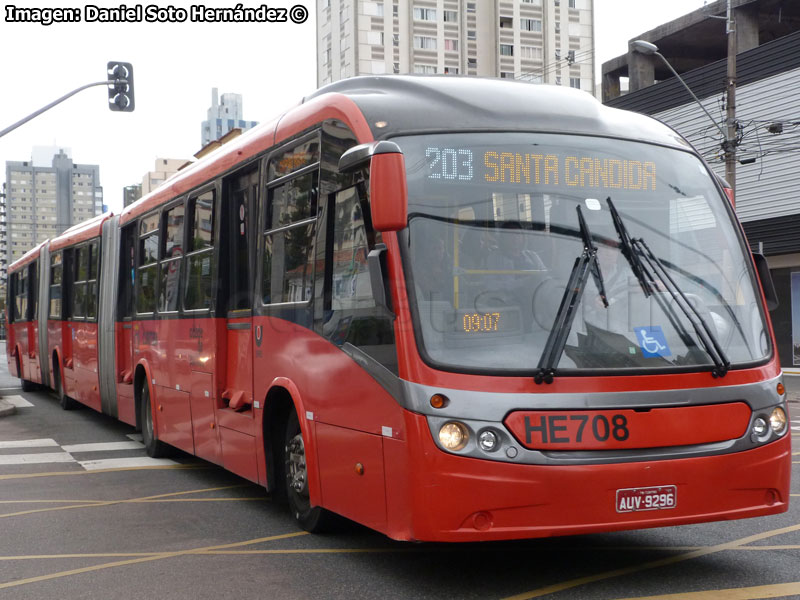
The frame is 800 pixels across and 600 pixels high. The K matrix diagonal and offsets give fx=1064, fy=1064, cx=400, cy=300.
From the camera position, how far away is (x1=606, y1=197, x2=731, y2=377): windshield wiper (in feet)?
19.0

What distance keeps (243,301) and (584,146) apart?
11.2ft

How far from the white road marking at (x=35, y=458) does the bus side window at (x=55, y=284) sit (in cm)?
641

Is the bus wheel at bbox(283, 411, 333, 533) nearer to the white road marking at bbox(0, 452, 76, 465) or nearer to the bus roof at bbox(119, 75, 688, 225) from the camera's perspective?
the bus roof at bbox(119, 75, 688, 225)

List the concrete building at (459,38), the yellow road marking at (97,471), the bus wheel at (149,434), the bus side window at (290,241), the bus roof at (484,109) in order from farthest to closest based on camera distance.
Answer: the concrete building at (459,38) → the bus wheel at (149,434) → the yellow road marking at (97,471) → the bus side window at (290,241) → the bus roof at (484,109)

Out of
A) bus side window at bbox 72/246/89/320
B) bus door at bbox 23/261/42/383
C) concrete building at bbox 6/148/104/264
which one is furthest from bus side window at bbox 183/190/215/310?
concrete building at bbox 6/148/104/264

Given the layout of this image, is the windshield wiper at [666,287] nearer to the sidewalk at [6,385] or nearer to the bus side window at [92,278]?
the bus side window at [92,278]

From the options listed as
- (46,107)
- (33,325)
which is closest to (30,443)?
(33,325)

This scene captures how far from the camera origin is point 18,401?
67.3ft

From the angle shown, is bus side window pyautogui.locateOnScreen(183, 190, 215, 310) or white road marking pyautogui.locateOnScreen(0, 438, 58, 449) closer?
bus side window pyautogui.locateOnScreen(183, 190, 215, 310)

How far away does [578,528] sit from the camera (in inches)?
213

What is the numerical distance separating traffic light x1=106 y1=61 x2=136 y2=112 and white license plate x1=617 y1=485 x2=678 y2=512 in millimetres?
18018

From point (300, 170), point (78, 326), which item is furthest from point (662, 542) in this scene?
point (78, 326)

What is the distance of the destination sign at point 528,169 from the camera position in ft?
19.4

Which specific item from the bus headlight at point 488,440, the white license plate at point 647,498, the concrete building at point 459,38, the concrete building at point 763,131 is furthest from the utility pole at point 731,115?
the concrete building at point 459,38
